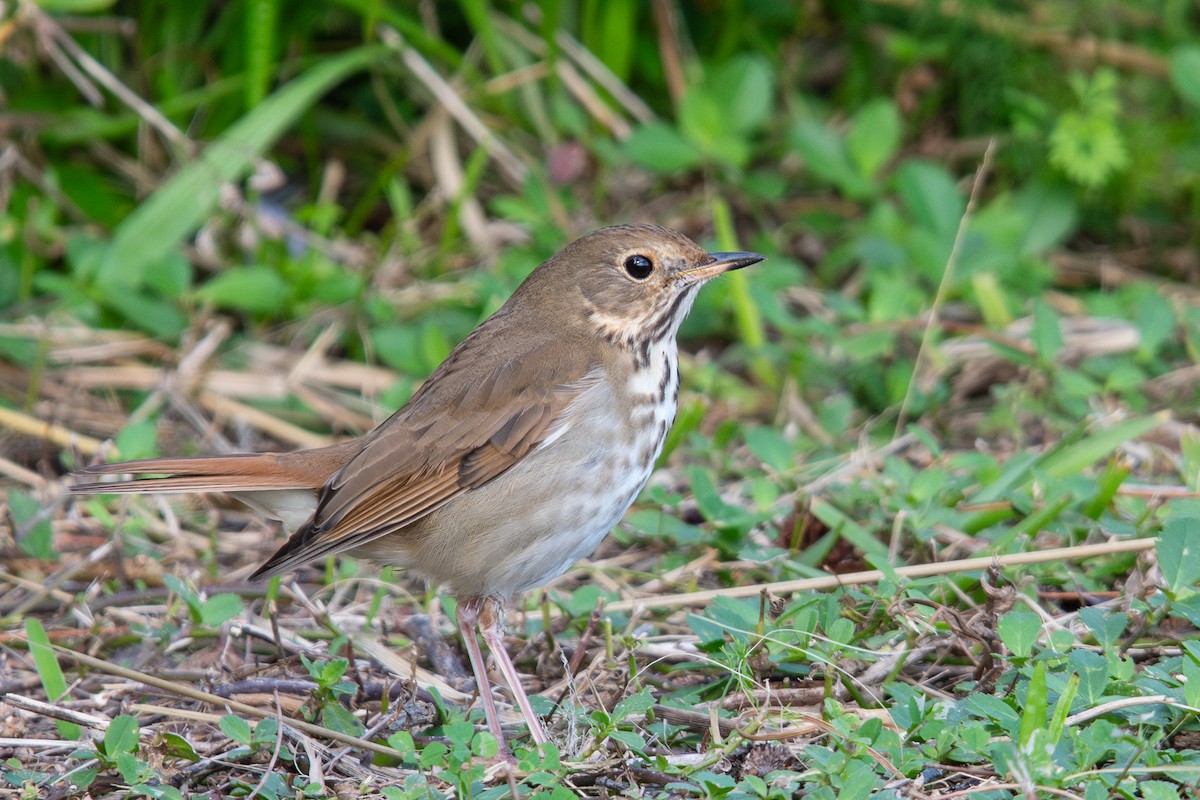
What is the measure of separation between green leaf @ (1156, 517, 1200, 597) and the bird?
1.33 metres

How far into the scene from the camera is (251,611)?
4375mm

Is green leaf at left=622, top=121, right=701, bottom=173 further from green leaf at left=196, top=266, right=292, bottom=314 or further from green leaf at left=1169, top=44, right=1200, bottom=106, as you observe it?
green leaf at left=1169, top=44, right=1200, bottom=106

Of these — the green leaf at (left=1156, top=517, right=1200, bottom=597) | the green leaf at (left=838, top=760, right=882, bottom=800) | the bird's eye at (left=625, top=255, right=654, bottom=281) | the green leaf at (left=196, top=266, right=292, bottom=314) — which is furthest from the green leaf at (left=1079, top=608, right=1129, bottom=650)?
the green leaf at (left=196, top=266, right=292, bottom=314)

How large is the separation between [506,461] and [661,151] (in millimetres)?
2645

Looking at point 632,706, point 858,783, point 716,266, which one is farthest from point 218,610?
point 858,783

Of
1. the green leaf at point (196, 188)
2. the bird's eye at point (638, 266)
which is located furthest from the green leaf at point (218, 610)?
the green leaf at point (196, 188)

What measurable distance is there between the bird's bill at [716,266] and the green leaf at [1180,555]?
1.41 metres

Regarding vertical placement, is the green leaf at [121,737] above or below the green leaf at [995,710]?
above

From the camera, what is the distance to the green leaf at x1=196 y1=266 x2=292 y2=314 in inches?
228

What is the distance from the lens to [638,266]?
170 inches

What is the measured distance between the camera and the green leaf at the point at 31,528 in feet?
14.9

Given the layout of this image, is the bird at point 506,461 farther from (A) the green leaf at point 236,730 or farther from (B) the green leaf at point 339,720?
(A) the green leaf at point 236,730

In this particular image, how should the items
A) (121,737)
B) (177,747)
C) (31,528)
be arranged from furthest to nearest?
(31,528), (177,747), (121,737)

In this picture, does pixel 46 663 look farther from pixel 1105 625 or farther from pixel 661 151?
pixel 661 151
